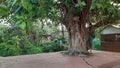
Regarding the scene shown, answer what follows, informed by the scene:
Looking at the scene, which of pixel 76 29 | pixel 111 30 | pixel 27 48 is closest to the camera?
pixel 76 29

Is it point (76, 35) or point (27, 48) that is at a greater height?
point (76, 35)

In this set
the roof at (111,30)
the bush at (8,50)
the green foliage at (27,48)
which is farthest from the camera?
the roof at (111,30)

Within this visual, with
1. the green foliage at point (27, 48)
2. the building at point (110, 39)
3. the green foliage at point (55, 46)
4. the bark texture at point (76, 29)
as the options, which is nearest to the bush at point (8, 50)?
the green foliage at point (27, 48)

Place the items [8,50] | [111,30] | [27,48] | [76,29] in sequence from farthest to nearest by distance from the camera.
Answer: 1. [111,30]
2. [27,48]
3. [8,50]
4. [76,29]

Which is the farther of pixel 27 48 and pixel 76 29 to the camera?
pixel 27 48

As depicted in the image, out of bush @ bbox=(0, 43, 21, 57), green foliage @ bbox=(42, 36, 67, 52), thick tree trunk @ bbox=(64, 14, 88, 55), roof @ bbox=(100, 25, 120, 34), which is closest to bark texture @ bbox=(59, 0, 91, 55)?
thick tree trunk @ bbox=(64, 14, 88, 55)

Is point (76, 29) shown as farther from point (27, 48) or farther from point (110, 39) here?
point (110, 39)

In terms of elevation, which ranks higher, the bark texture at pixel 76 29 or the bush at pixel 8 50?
the bark texture at pixel 76 29

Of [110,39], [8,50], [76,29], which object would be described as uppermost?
[76,29]

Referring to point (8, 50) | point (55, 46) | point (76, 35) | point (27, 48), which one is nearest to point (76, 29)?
point (76, 35)

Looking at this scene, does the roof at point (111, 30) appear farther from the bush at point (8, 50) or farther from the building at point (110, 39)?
the bush at point (8, 50)

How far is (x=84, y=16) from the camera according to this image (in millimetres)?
6012

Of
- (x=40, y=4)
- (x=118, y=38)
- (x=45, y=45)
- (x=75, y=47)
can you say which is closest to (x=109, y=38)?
(x=118, y=38)

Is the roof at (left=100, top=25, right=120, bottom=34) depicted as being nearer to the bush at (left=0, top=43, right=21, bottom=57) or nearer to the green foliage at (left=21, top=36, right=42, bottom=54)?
the green foliage at (left=21, top=36, right=42, bottom=54)
